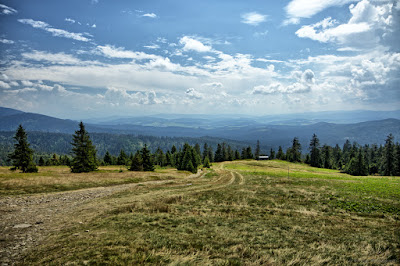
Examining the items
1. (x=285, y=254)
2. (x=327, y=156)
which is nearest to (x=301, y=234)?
(x=285, y=254)

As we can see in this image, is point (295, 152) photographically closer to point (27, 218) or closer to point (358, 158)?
point (358, 158)

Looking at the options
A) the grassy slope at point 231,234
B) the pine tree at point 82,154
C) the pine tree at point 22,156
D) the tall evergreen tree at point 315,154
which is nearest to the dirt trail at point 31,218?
the grassy slope at point 231,234

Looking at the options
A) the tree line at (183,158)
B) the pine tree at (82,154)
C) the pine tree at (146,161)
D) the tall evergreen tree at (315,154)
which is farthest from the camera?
the tall evergreen tree at (315,154)

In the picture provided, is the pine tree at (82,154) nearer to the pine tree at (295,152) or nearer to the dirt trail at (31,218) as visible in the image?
the dirt trail at (31,218)

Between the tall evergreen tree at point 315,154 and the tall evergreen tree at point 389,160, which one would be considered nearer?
the tall evergreen tree at point 389,160

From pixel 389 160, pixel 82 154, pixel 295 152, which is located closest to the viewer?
pixel 82 154

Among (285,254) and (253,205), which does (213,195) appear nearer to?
(253,205)

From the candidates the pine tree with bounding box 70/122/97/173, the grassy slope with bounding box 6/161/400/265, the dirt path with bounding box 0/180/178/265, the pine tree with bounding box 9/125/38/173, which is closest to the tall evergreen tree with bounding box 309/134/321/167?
the grassy slope with bounding box 6/161/400/265

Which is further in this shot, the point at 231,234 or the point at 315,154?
the point at 315,154

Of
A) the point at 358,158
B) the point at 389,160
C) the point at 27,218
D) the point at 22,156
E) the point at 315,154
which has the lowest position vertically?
the point at 315,154

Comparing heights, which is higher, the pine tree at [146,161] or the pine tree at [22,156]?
the pine tree at [22,156]

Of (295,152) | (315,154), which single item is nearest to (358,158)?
(315,154)

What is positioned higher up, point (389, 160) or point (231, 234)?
point (231, 234)

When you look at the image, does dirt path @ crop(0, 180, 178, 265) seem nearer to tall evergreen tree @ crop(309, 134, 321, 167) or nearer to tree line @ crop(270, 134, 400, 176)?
tree line @ crop(270, 134, 400, 176)
